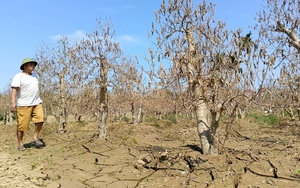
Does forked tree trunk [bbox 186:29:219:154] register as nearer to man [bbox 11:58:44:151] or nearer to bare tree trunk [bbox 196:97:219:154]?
bare tree trunk [bbox 196:97:219:154]

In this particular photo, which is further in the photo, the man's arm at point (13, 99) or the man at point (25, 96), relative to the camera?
the man at point (25, 96)

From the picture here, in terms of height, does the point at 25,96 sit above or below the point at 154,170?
above

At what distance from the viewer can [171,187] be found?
2.89m

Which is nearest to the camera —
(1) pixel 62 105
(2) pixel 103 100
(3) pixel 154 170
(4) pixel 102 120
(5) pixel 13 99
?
(3) pixel 154 170

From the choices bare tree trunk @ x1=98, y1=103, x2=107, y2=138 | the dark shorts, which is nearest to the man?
the dark shorts

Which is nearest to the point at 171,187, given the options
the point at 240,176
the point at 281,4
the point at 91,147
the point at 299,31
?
the point at 240,176

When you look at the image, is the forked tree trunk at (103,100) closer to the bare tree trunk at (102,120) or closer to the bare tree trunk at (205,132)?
the bare tree trunk at (102,120)

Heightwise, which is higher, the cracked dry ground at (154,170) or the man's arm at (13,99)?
the man's arm at (13,99)

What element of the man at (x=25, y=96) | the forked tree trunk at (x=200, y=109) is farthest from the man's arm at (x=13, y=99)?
the forked tree trunk at (x=200, y=109)

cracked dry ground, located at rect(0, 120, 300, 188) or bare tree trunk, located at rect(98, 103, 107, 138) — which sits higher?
bare tree trunk, located at rect(98, 103, 107, 138)

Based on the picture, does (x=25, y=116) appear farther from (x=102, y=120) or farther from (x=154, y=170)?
(x=154, y=170)

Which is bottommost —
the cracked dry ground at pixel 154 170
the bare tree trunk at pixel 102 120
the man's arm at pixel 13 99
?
the cracked dry ground at pixel 154 170

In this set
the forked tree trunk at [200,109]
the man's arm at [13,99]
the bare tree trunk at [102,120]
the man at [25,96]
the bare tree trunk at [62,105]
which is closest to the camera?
the forked tree trunk at [200,109]

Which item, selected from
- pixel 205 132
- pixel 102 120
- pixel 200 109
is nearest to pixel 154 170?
pixel 205 132
